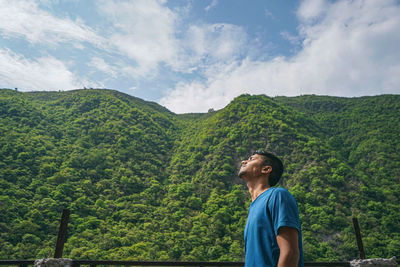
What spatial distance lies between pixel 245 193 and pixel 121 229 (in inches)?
593

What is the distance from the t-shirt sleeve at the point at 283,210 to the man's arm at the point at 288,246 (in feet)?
0.08

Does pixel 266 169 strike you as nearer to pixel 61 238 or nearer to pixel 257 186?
pixel 257 186

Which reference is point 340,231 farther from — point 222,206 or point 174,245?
point 174,245

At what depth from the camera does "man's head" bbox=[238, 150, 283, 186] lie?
1521 millimetres

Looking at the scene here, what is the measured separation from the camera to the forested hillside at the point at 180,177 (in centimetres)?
2170

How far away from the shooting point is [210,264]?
3910mm

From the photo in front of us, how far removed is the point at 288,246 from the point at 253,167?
1.90 feet

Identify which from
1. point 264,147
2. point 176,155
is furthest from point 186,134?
point 264,147

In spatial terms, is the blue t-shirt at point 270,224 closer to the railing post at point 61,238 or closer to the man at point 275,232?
the man at point 275,232

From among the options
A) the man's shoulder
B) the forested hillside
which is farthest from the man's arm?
the forested hillside

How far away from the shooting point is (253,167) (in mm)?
1557

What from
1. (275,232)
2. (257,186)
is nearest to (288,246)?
(275,232)

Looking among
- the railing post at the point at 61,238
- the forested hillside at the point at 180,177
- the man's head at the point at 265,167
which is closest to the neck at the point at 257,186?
the man's head at the point at 265,167

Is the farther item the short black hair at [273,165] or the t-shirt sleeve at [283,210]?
the short black hair at [273,165]
